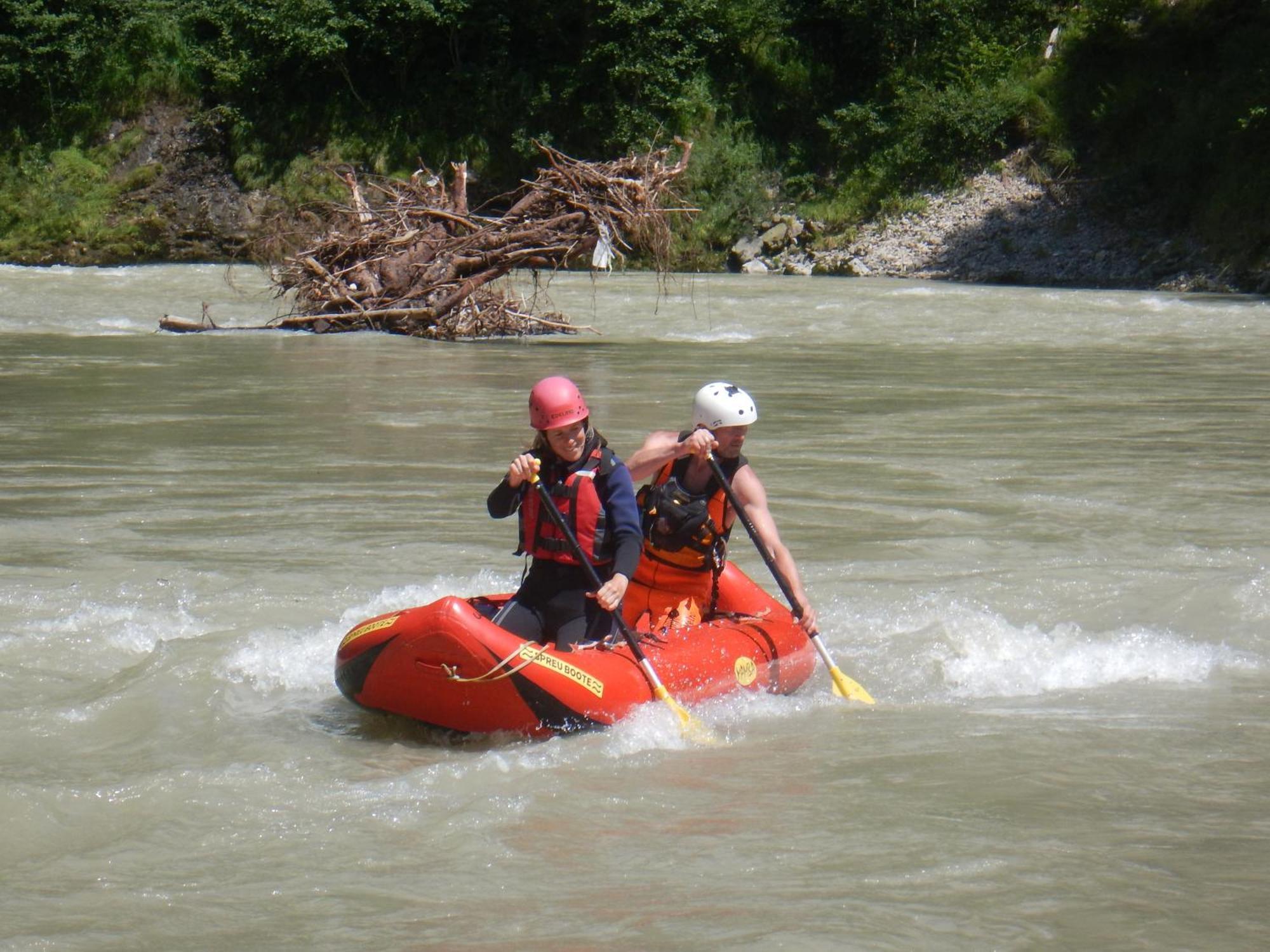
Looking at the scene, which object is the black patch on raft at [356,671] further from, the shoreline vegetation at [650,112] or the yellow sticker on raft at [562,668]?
the shoreline vegetation at [650,112]

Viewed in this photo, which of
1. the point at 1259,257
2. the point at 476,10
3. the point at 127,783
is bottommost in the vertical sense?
the point at 127,783

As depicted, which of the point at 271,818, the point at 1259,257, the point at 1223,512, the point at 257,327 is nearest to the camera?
the point at 271,818

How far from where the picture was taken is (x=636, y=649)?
16.1ft

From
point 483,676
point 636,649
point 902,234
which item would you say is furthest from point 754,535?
point 902,234

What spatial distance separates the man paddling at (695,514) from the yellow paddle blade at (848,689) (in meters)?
0.18

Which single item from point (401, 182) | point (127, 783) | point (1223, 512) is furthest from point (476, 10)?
point (127, 783)

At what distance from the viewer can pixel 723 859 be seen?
3.80m

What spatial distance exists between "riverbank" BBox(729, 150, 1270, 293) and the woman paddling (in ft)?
66.3

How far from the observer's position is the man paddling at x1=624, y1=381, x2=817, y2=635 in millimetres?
5324

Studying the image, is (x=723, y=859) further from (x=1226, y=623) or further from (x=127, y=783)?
(x=1226, y=623)

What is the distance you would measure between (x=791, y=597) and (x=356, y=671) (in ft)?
5.22

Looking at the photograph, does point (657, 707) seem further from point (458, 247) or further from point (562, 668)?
point (458, 247)

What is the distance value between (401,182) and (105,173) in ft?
47.9

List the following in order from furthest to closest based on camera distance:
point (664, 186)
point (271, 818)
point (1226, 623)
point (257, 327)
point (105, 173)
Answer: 1. point (105, 173)
2. point (257, 327)
3. point (664, 186)
4. point (1226, 623)
5. point (271, 818)
